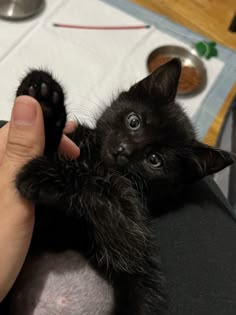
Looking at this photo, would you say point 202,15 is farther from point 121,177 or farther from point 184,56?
point 121,177

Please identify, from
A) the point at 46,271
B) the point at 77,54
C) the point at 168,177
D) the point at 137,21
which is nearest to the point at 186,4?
the point at 137,21

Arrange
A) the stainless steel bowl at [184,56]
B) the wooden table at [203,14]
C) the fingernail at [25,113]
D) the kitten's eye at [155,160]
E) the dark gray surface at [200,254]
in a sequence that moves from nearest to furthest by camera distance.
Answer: the fingernail at [25,113] → the dark gray surface at [200,254] → the kitten's eye at [155,160] → the stainless steel bowl at [184,56] → the wooden table at [203,14]

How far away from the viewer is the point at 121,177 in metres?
0.87

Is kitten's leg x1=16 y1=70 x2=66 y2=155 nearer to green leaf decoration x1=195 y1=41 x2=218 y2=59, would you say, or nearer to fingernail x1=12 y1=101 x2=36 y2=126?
fingernail x1=12 y1=101 x2=36 y2=126

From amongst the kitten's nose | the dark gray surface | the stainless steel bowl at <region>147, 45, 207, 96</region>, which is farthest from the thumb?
the stainless steel bowl at <region>147, 45, 207, 96</region>

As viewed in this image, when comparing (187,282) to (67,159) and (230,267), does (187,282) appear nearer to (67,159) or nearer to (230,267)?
(230,267)

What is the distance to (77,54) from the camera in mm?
1606

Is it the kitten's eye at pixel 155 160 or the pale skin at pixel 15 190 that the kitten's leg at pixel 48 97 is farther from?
the kitten's eye at pixel 155 160

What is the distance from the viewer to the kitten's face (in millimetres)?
969

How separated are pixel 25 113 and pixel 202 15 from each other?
1.42 m

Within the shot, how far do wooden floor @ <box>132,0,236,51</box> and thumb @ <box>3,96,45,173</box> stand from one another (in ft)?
4.22

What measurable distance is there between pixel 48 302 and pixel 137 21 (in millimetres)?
1299

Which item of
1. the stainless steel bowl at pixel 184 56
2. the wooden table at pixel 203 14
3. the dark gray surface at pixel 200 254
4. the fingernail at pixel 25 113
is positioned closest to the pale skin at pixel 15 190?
the fingernail at pixel 25 113

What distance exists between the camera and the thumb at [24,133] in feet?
2.22
